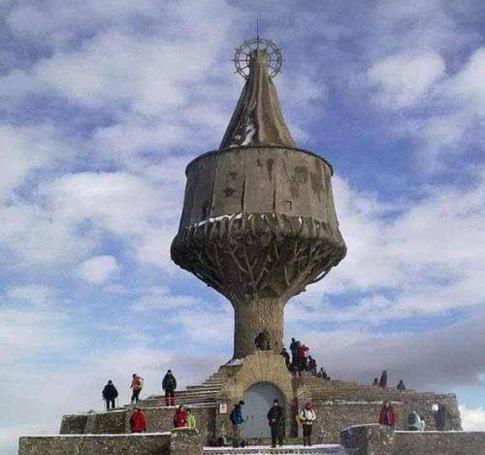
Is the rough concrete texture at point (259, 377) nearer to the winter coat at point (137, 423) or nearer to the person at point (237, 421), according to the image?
the person at point (237, 421)

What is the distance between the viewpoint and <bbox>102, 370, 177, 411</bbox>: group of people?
99.2ft

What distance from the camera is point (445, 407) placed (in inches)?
1225

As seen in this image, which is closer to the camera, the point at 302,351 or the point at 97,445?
the point at 97,445

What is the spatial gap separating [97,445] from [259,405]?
31.4 feet

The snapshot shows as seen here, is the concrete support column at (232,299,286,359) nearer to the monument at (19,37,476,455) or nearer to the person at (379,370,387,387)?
the monument at (19,37,476,455)

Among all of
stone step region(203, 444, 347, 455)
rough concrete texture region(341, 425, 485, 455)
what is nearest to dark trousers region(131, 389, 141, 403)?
stone step region(203, 444, 347, 455)

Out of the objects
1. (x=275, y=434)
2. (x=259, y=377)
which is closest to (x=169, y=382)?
(x=259, y=377)

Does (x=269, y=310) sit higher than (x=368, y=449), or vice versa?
(x=269, y=310)

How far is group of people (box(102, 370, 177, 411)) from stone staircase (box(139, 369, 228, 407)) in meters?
0.41

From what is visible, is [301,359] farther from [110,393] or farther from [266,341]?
[110,393]

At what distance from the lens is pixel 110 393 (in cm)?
3178

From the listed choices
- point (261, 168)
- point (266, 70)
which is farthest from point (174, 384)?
point (266, 70)

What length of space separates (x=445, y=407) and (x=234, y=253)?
34.2ft

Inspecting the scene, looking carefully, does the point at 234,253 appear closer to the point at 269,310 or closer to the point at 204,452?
the point at 269,310
